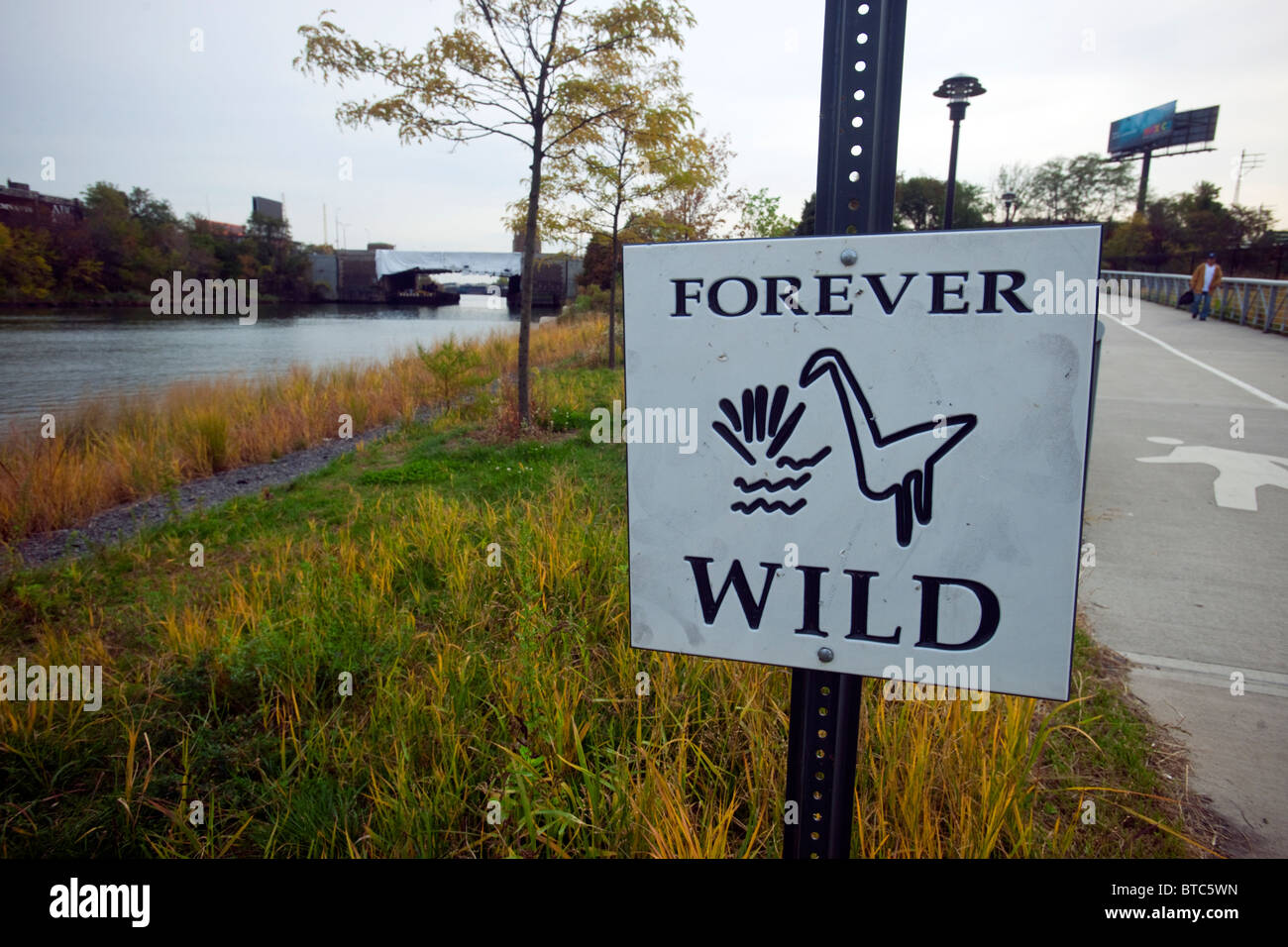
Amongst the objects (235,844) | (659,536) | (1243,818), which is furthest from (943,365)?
(235,844)

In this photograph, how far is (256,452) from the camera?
935 centimetres

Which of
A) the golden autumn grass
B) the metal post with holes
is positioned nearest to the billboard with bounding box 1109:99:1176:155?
the golden autumn grass

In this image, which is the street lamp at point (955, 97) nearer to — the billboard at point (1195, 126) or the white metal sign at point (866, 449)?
the white metal sign at point (866, 449)

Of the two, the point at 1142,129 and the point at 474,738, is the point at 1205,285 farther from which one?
the point at 1142,129

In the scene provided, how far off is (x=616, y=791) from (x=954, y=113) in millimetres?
17712

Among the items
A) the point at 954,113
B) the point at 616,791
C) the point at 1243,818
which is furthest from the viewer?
the point at 954,113

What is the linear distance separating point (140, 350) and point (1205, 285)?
29.7 meters

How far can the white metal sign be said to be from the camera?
1.04 m

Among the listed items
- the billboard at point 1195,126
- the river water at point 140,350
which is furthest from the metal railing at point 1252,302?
the billboard at point 1195,126

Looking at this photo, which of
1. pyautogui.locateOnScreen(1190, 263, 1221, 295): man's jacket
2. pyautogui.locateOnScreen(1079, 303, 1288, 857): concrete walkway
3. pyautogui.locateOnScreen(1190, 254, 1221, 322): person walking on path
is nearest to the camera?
pyautogui.locateOnScreen(1079, 303, 1288, 857): concrete walkway

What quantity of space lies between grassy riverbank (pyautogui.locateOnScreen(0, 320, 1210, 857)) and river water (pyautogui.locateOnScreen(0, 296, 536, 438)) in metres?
9.24

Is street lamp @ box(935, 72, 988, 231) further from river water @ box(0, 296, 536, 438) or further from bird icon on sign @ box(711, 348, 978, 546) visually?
bird icon on sign @ box(711, 348, 978, 546)

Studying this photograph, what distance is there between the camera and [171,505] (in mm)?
6500

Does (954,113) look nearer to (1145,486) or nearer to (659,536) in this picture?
(1145,486)
